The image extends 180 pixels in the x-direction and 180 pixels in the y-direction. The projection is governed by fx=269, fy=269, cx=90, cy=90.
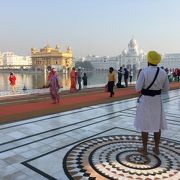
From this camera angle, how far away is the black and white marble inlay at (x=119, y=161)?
323 centimetres

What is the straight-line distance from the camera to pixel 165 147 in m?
4.21

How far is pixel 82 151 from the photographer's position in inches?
159

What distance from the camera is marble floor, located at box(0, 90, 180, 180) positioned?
129 inches

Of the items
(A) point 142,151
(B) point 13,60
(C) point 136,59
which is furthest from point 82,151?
(B) point 13,60

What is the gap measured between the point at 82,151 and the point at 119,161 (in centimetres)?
66

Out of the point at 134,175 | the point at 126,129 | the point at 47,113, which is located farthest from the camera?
the point at 47,113

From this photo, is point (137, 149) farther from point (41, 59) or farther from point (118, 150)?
point (41, 59)

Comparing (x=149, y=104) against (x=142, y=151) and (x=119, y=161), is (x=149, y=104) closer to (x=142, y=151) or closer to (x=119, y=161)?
(x=142, y=151)

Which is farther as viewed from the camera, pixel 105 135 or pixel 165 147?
pixel 105 135

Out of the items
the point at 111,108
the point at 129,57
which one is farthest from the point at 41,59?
the point at 111,108

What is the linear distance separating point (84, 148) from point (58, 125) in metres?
1.69

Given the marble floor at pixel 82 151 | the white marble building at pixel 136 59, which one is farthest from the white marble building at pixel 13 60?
the marble floor at pixel 82 151

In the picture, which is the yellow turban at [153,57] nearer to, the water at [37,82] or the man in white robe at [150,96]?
the man in white robe at [150,96]

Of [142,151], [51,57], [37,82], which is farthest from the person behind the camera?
[51,57]
